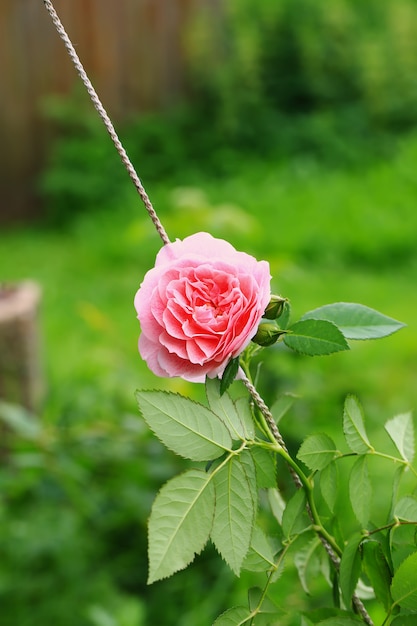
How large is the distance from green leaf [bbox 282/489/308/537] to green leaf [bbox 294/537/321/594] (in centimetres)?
9

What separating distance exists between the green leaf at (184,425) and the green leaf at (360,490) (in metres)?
0.10

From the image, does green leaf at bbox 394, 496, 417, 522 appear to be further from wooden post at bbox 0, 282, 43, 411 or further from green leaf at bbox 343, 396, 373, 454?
wooden post at bbox 0, 282, 43, 411

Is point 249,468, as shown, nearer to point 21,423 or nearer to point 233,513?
point 233,513

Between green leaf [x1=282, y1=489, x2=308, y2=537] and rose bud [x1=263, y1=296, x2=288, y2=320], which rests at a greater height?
rose bud [x1=263, y1=296, x2=288, y2=320]

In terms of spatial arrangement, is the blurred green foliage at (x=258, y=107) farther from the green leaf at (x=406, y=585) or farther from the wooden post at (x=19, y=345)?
the green leaf at (x=406, y=585)

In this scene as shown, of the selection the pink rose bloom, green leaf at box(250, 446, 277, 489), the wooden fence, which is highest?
the wooden fence

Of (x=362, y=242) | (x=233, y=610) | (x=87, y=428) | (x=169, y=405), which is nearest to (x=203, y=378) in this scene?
(x=169, y=405)

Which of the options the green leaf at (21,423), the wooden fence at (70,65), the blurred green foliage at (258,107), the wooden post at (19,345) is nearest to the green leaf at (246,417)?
the green leaf at (21,423)

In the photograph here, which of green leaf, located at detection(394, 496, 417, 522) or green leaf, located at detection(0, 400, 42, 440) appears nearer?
green leaf, located at detection(394, 496, 417, 522)

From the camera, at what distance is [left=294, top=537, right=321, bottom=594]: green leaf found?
0.64m

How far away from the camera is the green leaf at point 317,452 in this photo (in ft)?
1.82

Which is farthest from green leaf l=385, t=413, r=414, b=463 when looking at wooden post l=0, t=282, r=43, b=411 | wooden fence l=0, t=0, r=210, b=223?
wooden fence l=0, t=0, r=210, b=223

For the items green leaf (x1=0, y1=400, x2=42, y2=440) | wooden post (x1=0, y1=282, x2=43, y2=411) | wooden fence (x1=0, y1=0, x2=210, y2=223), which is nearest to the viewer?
green leaf (x1=0, y1=400, x2=42, y2=440)

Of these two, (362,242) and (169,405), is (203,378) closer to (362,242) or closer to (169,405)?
(169,405)
